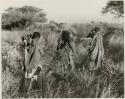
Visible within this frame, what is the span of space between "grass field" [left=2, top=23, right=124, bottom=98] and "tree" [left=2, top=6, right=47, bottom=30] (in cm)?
8

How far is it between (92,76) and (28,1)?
775mm

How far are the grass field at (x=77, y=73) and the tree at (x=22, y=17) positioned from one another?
8cm

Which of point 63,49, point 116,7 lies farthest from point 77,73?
point 116,7

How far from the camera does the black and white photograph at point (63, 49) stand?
19.8 ft

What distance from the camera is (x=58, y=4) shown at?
6.04 meters

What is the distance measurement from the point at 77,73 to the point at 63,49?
0.72ft

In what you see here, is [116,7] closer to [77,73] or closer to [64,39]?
[64,39]

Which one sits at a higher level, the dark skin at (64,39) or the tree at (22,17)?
the tree at (22,17)

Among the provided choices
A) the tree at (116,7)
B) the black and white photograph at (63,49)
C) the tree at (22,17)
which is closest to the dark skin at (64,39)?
the black and white photograph at (63,49)

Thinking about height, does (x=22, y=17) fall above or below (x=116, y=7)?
below

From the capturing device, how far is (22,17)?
20.0 feet

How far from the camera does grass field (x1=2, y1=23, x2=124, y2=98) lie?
19.8ft

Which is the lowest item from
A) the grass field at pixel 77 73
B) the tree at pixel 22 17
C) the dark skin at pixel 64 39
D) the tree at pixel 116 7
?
the grass field at pixel 77 73

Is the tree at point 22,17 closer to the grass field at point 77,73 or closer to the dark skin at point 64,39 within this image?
the grass field at point 77,73
